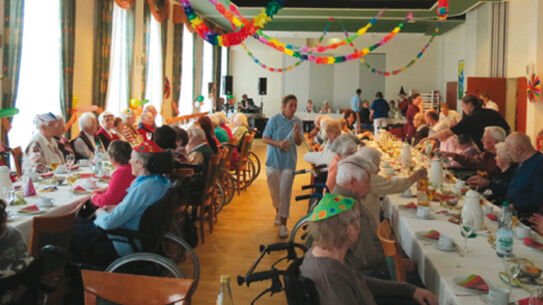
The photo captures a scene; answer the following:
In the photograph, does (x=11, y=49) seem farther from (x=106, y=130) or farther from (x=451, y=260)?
(x=451, y=260)

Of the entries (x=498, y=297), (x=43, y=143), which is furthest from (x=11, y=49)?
(x=498, y=297)

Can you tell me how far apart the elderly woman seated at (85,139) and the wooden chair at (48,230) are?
3392 millimetres

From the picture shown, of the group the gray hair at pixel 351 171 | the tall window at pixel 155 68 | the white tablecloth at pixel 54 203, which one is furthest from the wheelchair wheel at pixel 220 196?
the tall window at pixel 155 68

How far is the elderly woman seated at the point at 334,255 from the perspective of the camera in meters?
1.99

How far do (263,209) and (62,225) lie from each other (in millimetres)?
4321

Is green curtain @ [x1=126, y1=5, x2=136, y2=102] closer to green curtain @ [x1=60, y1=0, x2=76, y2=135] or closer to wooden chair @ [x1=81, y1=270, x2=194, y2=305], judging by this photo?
green curtain @ [x1=60, y1=0, x2=76, y2=135]

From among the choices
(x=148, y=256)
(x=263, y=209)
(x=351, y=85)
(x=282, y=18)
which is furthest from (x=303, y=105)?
(x=148, y=256)

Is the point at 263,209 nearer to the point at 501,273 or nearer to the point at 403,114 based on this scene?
the point at 501,273

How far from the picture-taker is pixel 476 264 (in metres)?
2.57

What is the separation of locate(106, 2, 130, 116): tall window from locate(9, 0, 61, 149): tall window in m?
2.07

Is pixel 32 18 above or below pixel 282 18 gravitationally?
below

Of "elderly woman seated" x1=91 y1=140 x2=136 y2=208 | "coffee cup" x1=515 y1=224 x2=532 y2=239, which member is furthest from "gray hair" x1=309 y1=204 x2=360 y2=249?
"elderly woman seated" x1=91 y1=140 x2=136 y2=208

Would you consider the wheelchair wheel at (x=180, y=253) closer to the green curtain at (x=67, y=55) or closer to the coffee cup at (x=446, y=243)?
the coffee cup at (x=446, y=243)

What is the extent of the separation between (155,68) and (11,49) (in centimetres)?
589
